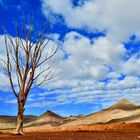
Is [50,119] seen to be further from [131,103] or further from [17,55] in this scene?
[17,55]

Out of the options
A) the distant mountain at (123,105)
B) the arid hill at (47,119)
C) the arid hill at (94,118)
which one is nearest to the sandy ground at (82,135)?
the arid hill at (94,118)

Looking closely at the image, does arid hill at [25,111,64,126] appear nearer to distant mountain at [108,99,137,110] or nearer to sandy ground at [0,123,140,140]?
distant mountain at [108,99,137,110]

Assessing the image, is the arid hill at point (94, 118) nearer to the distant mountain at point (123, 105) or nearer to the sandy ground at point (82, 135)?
the distant mountain at point (123, 105)

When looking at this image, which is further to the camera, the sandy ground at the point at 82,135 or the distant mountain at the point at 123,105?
the distant mountain at the point at 123,105

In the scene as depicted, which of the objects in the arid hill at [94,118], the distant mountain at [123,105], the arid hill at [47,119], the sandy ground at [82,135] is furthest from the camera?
the arid hill at [47,119]

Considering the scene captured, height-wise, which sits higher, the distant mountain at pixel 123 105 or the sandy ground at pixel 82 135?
the distant mountain at pixel 123 105

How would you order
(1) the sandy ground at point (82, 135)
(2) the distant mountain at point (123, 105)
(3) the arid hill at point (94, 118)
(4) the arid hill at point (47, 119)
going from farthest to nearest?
1. (4) the arid hill at point (47, 119)
2. (2) the distant mountain at point (123, 105)
3. (3) the arid hill at point (94, 118)
4. (1) the sandy ground at point (82, 135)

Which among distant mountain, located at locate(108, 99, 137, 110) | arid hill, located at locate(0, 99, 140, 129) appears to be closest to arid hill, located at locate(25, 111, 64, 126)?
arid hill, located at locate(0, 99, 140, 129)

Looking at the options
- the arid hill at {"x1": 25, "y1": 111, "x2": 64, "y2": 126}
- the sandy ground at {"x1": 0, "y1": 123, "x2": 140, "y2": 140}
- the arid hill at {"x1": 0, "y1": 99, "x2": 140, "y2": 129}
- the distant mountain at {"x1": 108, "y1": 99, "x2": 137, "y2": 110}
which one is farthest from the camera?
the arid hill at {"x1": 25, "y1": 111, "x2": 64, "y2": 126}

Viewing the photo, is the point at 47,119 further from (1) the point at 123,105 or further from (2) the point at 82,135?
(2) the point at 82,135

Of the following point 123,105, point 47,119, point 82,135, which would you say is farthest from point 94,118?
point 82,135

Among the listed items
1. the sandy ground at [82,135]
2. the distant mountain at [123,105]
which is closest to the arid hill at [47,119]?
the distant mountain at [123,105]

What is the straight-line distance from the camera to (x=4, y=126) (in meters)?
88.8

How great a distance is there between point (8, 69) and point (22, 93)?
2.61m
